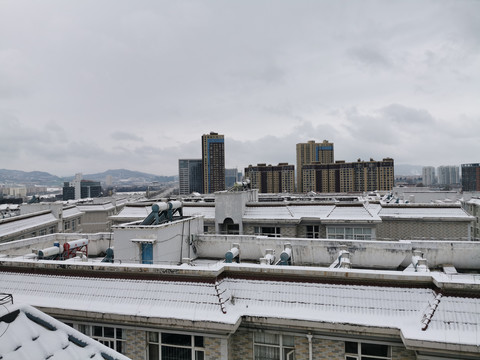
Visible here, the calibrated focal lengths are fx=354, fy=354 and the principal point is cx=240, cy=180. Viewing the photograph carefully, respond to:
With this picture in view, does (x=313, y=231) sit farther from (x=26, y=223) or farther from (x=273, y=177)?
(x=273, y=177)

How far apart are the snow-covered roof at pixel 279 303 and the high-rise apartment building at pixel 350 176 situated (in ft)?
432

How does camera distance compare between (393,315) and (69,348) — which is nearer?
(69,348)

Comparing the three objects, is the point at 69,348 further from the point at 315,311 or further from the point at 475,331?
the point at 475,331

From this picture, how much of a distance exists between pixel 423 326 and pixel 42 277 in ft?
42.4

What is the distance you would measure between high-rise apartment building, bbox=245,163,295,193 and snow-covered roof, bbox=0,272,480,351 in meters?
130

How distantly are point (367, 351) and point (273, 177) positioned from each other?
133875 millimetres

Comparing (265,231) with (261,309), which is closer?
(261,309)

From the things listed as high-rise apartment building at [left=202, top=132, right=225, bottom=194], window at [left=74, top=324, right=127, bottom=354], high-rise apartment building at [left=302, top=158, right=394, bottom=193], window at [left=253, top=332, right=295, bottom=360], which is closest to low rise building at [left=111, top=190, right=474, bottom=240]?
window at [left=253, top=332, right=295, bottom=360]

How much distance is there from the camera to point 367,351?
399 inches

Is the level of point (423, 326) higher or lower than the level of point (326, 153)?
lower

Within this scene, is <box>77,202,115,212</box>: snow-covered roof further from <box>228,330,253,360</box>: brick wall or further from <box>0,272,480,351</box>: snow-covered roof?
<box>228,330,253,360</box>: brick wall

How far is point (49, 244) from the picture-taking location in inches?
899

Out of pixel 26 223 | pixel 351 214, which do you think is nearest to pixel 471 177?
pixel 351 214

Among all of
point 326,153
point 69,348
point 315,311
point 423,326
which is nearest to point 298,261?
point 315,311
